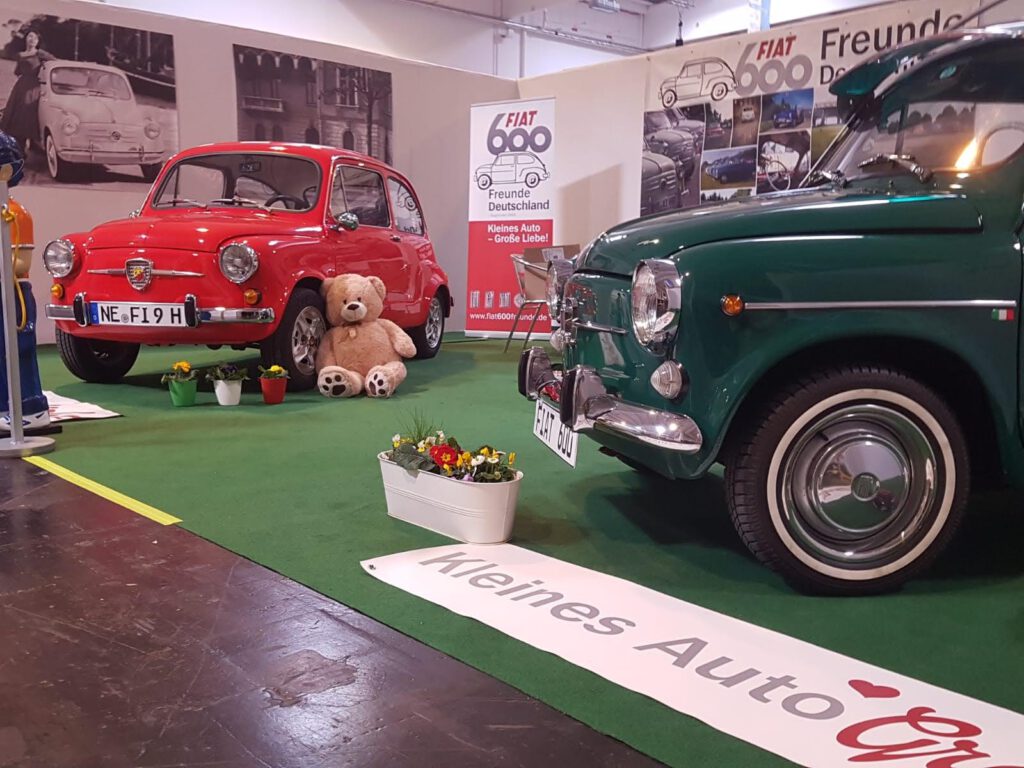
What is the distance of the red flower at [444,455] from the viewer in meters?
2.90

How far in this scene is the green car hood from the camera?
237cm

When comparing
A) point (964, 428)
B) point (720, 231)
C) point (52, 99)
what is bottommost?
point (964, 428)

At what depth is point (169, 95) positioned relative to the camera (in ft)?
29.3

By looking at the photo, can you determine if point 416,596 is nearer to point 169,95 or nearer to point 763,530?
point 763,530

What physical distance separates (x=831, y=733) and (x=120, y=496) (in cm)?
276

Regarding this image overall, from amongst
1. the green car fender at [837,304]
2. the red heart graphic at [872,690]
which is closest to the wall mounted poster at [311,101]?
the green car fender at [837,304]

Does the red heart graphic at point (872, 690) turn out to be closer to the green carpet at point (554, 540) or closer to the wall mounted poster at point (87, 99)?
the green carpet at point (554, 540)

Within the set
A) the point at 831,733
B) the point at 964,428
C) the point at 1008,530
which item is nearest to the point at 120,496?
the point at 831,733

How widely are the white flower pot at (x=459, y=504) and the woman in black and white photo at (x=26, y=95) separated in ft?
23.4

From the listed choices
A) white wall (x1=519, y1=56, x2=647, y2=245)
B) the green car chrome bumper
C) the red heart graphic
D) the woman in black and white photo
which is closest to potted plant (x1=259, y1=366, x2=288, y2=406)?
the green car chrome bumper

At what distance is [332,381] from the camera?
18.6ft

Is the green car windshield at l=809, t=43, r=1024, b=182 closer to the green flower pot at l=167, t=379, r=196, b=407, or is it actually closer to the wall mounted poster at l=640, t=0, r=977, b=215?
the green flower pot at l=167, t=379, r=196, b=407

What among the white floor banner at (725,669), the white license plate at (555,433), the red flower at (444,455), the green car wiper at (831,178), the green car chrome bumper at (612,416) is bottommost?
the white floor banner at (725,669)

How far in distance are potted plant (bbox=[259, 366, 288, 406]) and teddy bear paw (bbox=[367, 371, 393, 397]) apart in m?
0.55
